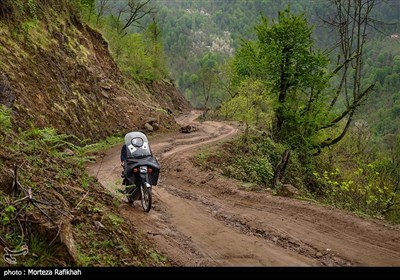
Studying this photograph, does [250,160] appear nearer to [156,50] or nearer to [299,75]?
[299,75]

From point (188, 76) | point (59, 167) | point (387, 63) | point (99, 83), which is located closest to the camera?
point (59, 167)

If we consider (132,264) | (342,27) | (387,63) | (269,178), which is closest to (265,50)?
(342,27)

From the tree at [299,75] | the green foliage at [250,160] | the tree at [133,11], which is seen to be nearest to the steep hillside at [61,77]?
the green foliage at [250,160]

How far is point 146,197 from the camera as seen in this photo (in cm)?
1026

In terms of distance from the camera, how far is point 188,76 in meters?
151

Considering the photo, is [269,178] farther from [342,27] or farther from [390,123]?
[390,123]

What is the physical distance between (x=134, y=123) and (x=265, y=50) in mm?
9933

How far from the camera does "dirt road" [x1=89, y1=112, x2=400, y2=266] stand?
761cm

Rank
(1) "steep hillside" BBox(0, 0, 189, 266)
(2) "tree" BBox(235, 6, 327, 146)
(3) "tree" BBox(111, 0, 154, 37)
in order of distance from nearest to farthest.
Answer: (1) "steep hillside" BBox(0, 0, 189, 266) → (2) "tree" BBox(235, 6, 327, 146) → (3) "tree" BBox(111, 0, 154, 37)

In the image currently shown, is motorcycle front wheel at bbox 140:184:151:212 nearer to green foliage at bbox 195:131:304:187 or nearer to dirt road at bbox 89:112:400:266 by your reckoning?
dirt road at bbox 89:112:400:266

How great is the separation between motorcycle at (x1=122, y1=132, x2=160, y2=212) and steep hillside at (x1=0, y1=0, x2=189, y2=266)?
933mm

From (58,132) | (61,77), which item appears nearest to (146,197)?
(58,132)

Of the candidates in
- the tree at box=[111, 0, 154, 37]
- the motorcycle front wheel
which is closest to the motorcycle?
the motorcycle front wheel

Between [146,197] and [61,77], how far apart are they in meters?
11.9
